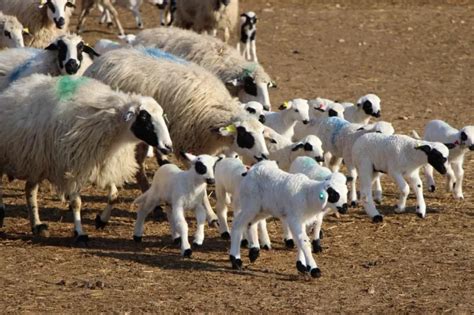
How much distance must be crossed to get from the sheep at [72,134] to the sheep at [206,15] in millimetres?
9191

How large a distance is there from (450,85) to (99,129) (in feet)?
32.1

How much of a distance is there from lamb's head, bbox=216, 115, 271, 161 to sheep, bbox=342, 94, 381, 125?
79.2 inches

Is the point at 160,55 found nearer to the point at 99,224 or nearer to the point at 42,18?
the point at 99,224

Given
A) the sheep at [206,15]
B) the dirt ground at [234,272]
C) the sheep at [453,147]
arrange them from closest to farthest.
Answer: the dirt ground at [234,272], the sheep at [453,147], the sheep at [206,15]

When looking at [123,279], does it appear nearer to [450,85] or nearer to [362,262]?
[362,262]

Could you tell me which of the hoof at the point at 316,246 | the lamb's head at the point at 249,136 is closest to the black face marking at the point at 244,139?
the lamb's head at the point at 249,136

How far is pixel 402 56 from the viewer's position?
821 inches

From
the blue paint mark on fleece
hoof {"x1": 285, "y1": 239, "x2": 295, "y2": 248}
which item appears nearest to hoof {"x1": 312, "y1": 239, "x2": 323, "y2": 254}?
hoof {"x1": 285, "y1": 239, "x2": 295, "y2": 248}

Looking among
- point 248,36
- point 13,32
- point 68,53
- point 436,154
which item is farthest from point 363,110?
point 248,36

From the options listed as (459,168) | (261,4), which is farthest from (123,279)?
(261,4)

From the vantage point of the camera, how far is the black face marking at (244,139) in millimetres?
10523

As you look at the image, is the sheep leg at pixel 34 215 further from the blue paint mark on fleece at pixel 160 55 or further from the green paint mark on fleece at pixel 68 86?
the blue paint mark on fleece at pixel 160 55

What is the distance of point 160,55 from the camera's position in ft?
38.9

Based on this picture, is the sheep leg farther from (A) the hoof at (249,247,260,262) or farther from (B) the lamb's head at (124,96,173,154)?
(A) the hoof at (249,247,260,262)
